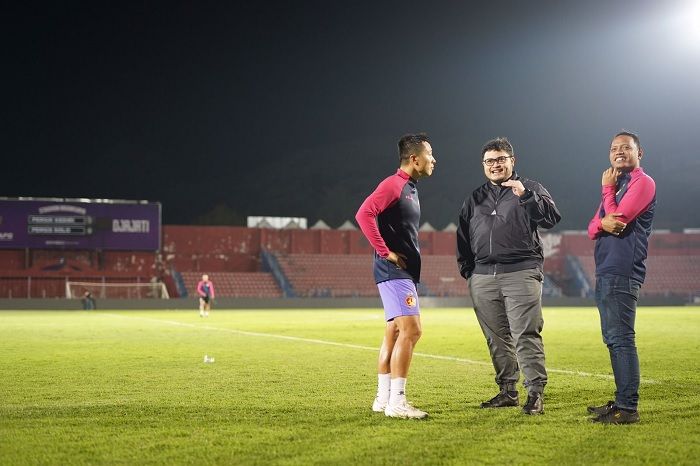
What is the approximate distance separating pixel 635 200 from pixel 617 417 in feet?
5.77

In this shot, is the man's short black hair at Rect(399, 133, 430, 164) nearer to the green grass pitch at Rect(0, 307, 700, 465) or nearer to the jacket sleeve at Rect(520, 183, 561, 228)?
the jacket sleeve at Rect(520, 183, 561, 228)

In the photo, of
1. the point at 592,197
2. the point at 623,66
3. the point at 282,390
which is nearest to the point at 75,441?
the point at 282,390

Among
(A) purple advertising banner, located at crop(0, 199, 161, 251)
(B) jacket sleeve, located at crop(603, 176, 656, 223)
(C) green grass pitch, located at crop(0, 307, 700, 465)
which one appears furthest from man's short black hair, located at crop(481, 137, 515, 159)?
(A) purple advertising banner, located at crop(0, 199, 161, 251)

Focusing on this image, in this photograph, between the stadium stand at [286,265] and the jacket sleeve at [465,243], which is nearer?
the jacket sleeve at [465,243]

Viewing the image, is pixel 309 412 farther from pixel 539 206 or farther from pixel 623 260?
pixel 623 260

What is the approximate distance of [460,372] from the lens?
10.5m

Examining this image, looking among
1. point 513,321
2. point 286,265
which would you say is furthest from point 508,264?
point 286,265

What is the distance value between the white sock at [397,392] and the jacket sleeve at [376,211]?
1.08 m

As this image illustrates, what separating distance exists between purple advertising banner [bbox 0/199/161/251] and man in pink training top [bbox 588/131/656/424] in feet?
159

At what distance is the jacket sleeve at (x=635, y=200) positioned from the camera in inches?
261

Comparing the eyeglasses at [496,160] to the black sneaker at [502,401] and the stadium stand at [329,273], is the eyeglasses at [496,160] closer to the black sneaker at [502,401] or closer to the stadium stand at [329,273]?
the black sneaker at [502,401]

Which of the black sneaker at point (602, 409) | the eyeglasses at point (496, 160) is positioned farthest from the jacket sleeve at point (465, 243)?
the black sneaker at point (602, 409)

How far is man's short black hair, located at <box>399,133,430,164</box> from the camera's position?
724 cm

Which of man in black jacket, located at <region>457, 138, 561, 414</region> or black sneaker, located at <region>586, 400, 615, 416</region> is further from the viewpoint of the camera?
man in black jacket, located at <region>457, 138, 561, 414</region>
